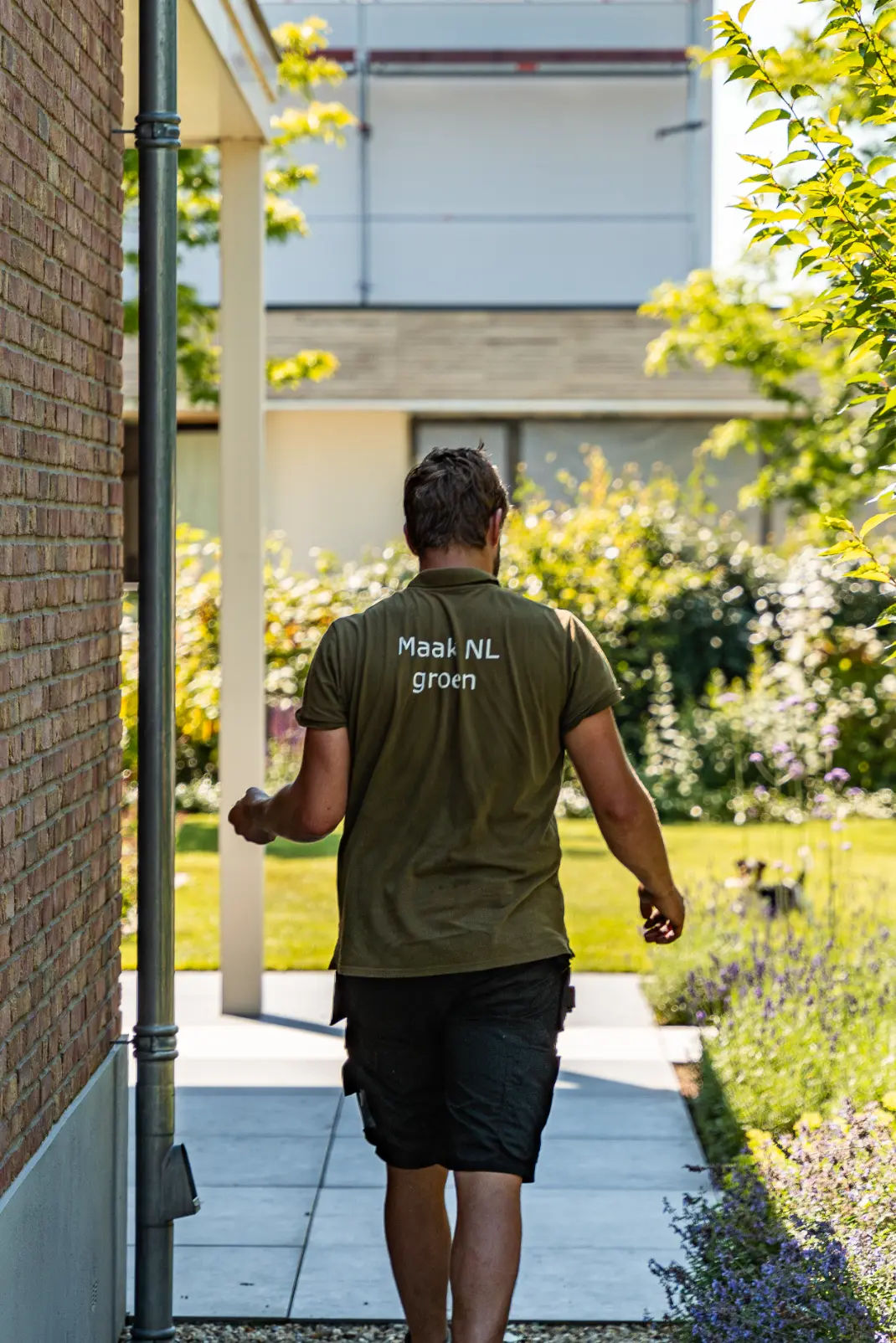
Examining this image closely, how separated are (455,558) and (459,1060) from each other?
947 mm

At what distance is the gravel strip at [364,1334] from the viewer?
400cm

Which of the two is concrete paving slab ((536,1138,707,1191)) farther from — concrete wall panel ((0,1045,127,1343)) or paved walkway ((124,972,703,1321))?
concrete wall panel ((0,1045,127,1343))

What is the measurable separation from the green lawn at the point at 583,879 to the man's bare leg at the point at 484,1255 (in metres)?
3.95

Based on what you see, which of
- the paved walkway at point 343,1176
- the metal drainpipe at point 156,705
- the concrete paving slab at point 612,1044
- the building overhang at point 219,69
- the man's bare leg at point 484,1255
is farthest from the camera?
the concrete paving slab at point 612,1044

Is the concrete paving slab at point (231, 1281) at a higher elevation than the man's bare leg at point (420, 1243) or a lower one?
lower

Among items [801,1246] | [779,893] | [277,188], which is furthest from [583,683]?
[277,188]

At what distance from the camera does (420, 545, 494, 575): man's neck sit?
128 inches

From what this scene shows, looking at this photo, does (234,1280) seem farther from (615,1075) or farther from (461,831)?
(615,1075)

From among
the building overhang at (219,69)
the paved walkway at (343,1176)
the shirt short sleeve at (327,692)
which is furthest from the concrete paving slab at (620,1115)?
the building overhang at (219,69)

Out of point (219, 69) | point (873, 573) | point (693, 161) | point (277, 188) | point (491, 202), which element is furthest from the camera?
point (491, 202)

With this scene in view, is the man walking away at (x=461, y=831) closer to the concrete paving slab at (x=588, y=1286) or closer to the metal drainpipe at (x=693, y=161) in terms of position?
the concrete paving slab at (x=588, y=1286)

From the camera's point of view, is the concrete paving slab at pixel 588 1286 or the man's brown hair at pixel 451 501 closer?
the man's brown hair at pixel 451 501

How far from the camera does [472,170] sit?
22.2 meters

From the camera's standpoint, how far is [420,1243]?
Answer: 3.38 m
